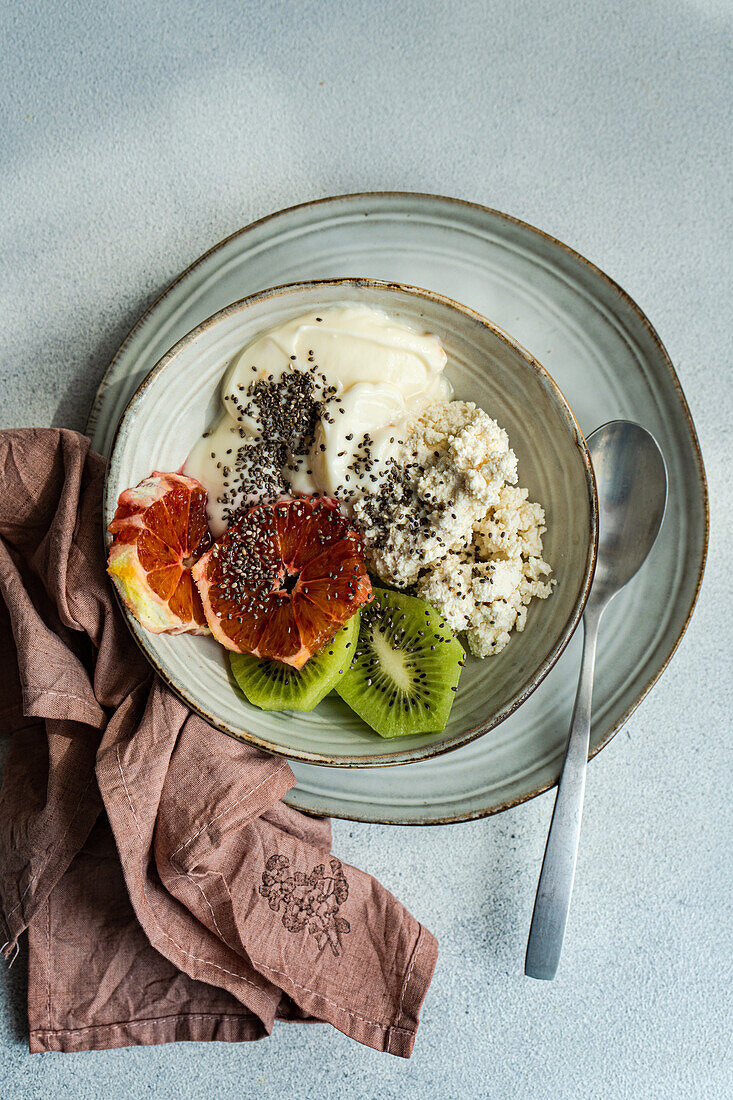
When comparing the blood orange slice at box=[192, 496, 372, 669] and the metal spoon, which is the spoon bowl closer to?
the metal spoon

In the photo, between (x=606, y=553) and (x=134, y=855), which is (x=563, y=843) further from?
(x=134, y=855)

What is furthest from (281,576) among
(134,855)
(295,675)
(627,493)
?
(627,493)

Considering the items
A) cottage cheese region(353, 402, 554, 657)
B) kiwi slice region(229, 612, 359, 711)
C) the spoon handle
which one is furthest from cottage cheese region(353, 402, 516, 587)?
the spoon handle

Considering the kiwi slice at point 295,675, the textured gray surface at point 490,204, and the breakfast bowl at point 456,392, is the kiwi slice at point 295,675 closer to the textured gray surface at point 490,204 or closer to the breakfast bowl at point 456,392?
the breakfast bowl at point 456,392

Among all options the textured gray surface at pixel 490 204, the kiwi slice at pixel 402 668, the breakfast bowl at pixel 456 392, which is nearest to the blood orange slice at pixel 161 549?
the breakfast bowl at pixel 456 392

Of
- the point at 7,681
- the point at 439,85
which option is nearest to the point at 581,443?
the point at 439,85

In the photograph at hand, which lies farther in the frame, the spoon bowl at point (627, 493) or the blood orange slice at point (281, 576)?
the spoon bowl at point (627, 493)
